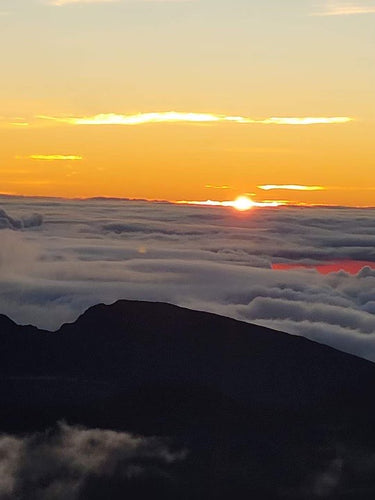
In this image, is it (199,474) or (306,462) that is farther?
(306,462)

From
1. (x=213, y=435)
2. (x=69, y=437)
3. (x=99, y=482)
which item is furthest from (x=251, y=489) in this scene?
(x=69, y=437)

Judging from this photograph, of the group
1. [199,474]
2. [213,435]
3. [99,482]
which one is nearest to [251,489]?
[199,474]

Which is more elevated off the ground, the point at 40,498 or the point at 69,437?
the point at 69,437

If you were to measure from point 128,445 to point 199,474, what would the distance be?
2843 centimetres

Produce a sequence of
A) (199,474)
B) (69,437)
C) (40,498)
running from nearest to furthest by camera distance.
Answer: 1. (40,498)
2. (199,474)
3. (69,437)

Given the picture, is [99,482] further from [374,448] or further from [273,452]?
[374,448]

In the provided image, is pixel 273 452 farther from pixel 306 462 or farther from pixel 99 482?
pixel 99 482

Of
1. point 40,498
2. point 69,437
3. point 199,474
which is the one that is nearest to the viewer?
point 40,498

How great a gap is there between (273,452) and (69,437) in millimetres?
41358

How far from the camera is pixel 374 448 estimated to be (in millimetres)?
191125

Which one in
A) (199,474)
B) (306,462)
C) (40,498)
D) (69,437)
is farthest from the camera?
(69,437)

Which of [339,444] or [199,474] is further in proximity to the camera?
[339,444]

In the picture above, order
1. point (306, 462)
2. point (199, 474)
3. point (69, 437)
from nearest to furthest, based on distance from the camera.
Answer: point (199, 474)
point (306, 462)
point (69, 437)

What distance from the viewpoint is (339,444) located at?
196 m
